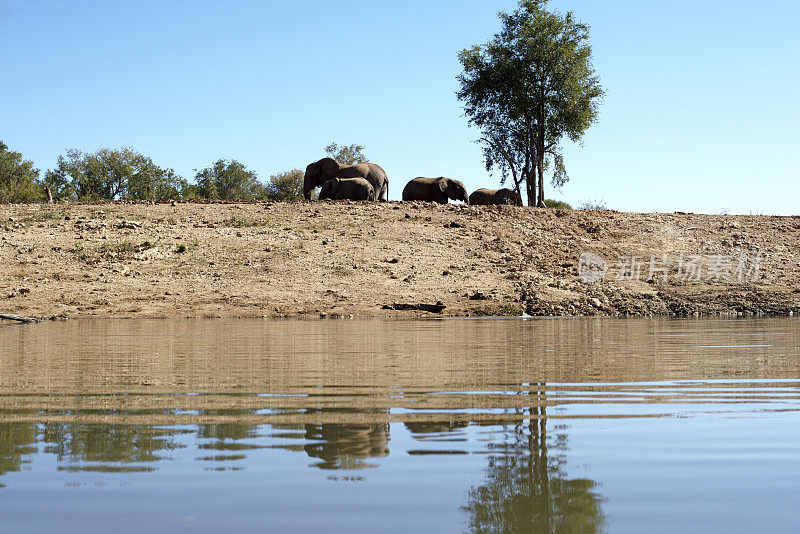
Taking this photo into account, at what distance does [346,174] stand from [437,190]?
13.3ft

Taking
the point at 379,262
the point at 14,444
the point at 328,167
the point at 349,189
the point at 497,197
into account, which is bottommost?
the point at 14,444

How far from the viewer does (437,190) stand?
119 ft

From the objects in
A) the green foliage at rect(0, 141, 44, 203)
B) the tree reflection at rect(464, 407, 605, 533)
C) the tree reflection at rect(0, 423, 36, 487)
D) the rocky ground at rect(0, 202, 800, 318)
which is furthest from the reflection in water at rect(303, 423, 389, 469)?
the green foliage at rect(0, 141, 44, 203)

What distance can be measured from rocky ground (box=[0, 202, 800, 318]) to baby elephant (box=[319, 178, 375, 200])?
13.2 feet

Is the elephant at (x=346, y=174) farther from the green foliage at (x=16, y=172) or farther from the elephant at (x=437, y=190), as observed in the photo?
the green foliage at (x=16, y=172)

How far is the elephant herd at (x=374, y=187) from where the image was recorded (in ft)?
111

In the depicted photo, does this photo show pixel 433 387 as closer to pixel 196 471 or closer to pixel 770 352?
pixel 196 471

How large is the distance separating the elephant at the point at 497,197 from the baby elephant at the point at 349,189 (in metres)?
6.20

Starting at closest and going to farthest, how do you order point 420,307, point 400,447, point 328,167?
1. point 400,447
2. point 420,307
3. point 328,167

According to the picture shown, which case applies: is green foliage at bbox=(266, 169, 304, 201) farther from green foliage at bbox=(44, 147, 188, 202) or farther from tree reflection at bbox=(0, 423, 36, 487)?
tree reflection at bbox=(0, 423, 36, 487)

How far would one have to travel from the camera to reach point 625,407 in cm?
454

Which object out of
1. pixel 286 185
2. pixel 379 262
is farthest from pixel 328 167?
pixel 286 185

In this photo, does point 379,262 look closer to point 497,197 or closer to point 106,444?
point 497,197

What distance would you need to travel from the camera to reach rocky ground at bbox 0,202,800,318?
2095cm
